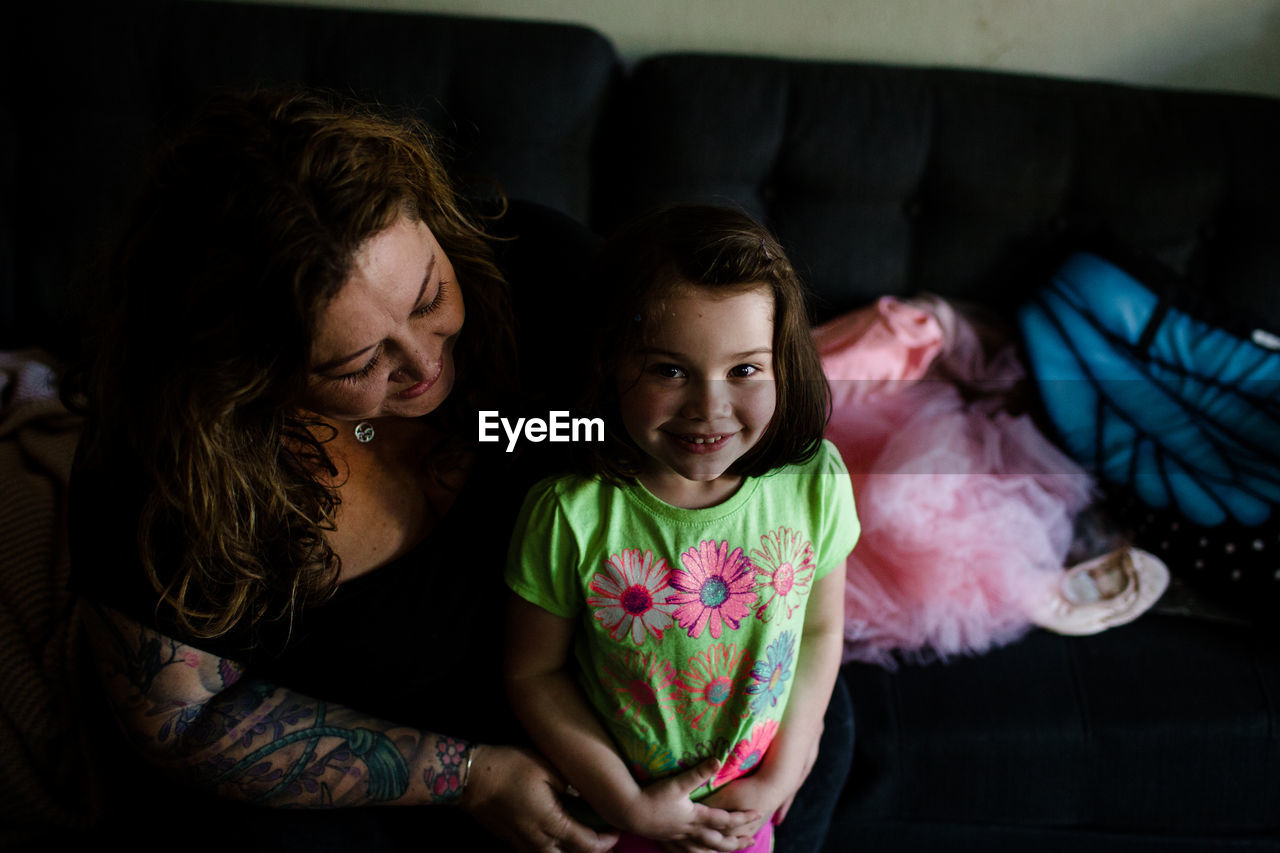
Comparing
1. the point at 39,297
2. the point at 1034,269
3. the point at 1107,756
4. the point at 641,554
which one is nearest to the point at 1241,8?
the point at 1034,269

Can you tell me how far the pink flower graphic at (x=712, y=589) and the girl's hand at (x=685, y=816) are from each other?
15 centimetres

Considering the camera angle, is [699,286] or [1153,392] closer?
[699,286]

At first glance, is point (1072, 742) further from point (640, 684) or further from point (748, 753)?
point (640, 684)

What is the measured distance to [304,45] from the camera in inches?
55.3

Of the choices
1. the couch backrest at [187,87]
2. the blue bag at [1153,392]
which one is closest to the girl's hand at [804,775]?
the blue bag at [1153,392]

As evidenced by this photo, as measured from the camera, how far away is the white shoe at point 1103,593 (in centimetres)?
121

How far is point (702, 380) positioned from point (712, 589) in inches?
8.7

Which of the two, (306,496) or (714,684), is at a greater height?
(306,496)

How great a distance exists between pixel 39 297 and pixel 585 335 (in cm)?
112

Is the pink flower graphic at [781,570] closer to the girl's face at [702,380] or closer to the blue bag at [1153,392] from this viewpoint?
the girl's face at [702,380]

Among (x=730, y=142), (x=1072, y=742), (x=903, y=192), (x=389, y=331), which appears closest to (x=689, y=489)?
(x=389, y=331)

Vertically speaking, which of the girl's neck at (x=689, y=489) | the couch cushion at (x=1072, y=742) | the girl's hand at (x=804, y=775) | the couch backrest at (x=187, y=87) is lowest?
the couch cushion at (x=1072, y=742)

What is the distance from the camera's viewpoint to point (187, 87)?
4.56ft

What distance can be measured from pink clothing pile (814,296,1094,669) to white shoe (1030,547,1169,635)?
3 centimetres
